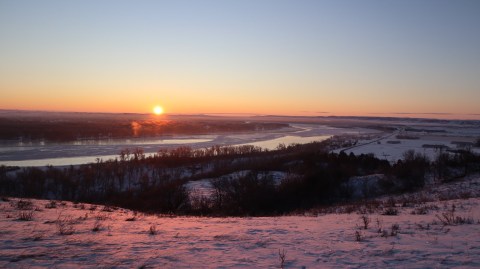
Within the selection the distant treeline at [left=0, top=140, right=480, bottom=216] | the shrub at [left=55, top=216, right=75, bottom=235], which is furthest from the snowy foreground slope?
the distant treeline at [left=0, top=140, right=480, bottom=216]

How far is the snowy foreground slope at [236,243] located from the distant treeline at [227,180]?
31.3 ft

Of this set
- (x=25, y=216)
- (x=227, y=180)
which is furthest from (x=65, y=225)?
(x=227, y=180)

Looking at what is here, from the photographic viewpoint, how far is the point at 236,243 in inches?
278

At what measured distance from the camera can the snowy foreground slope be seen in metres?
5.76

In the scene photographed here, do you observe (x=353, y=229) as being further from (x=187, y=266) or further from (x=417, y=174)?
(x=417, y=174)

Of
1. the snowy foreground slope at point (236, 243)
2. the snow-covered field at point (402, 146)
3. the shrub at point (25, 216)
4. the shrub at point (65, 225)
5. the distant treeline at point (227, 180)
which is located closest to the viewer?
the snowy foreground slope at point (236, 243)

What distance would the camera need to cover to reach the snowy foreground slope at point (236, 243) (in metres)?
5.76

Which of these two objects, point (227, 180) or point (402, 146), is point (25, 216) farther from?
point (402, 146)

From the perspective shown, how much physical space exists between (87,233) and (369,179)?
3295 centimetres

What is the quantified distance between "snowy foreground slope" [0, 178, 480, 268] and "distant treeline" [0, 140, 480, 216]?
9.53 metres

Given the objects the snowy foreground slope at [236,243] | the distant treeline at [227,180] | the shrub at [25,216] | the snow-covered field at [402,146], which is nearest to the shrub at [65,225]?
the snowy foreground slope at [236,243]

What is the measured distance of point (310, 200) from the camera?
3031 cm

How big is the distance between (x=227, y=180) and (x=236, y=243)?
83.8 ft

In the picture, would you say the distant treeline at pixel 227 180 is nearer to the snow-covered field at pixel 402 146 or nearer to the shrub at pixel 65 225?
the shrub at pixel 65 225
